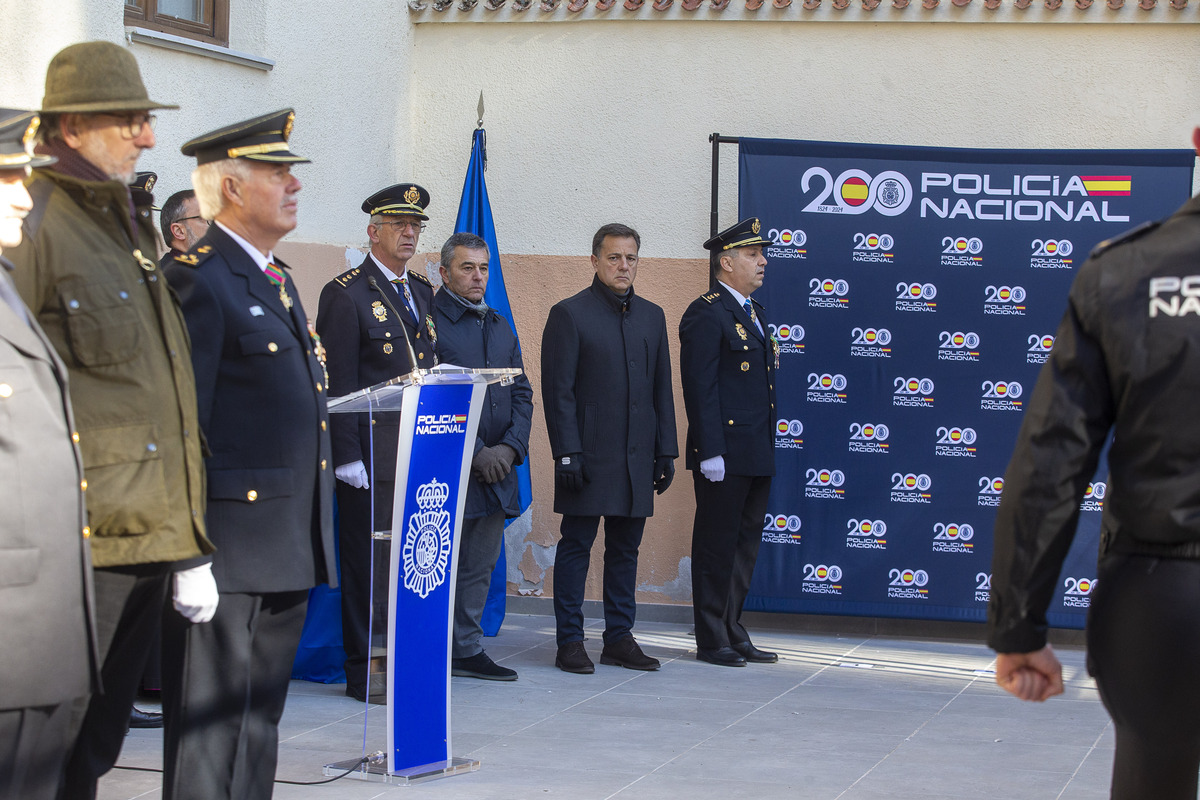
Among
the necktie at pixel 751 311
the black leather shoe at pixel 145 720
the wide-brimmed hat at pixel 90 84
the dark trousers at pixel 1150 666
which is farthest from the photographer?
the necktie at pixel 751 311

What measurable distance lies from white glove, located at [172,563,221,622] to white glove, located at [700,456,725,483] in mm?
3377

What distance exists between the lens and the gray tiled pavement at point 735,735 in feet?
13.2

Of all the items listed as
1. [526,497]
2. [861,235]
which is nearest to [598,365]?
[526,497]

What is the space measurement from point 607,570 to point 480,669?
2.54 ft

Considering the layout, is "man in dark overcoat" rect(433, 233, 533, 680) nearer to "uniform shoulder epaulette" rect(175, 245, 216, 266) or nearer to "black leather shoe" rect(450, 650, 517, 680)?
"black leather shoe" rect(450, 650, 517, 680)

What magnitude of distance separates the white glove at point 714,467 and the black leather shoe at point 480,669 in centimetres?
125

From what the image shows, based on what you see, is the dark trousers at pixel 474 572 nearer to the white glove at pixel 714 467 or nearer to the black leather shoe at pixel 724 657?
the white glove at pixel 714 467

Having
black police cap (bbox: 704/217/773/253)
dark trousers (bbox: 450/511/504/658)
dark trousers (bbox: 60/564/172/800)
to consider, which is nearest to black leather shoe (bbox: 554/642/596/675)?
dark trousers (bbox: 450/511/504/658)

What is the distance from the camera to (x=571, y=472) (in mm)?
5805

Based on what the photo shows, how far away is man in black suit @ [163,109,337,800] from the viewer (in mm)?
2990

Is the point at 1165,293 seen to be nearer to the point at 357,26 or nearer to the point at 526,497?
the point at 526,497

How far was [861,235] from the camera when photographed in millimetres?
6691

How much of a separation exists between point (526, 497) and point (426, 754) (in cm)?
286

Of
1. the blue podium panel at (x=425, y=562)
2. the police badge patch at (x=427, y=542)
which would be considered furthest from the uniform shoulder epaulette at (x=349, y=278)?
the police badge patch at (x=427, y=542)
